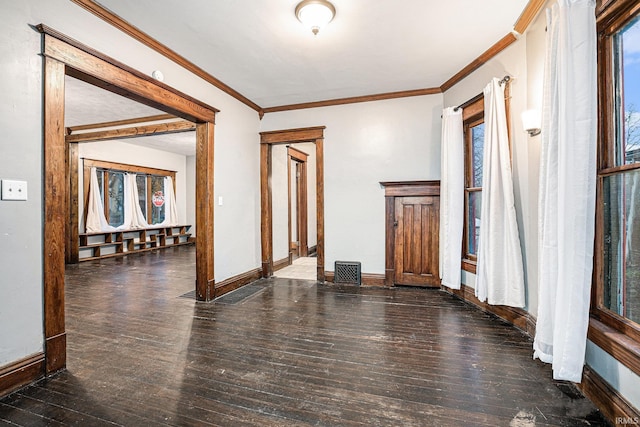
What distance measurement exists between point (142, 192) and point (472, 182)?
8.28 metres

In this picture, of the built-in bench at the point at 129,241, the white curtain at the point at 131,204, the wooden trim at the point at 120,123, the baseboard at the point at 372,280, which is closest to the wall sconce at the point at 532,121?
the baseboard at the point at 372,280

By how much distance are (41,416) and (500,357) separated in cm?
286

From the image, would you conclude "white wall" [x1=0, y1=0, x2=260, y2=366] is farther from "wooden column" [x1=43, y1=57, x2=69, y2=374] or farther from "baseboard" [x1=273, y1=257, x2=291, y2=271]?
"baseboard" [x1=273, y1=257, x2=291, y2=271]

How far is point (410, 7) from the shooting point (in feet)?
7.67

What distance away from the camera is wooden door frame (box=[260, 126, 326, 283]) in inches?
176

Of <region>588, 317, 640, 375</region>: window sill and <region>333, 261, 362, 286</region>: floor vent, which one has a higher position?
<region>588, 317, 640, 375</region>: window sill

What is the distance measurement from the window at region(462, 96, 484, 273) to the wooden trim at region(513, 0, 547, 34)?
2.82ft

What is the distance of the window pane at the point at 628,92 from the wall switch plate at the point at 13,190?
11.4 ft

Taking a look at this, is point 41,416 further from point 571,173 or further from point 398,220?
point 398,220

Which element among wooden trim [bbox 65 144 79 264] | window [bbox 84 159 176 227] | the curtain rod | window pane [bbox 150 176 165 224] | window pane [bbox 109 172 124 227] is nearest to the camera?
the curtain rod

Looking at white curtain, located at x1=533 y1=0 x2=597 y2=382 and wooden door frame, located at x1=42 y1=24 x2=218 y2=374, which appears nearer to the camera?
white curtain, located at x1=533 y1=0 x2=597 y2=382

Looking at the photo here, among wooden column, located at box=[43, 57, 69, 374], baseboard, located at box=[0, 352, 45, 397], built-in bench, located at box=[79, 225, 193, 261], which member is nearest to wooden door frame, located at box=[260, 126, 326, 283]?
wooden column, located at box=[43, 57, 69, 374]

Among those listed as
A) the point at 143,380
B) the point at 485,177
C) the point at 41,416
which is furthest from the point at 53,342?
the point at 485,177

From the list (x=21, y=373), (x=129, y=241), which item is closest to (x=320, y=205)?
(x=21, y=373)
